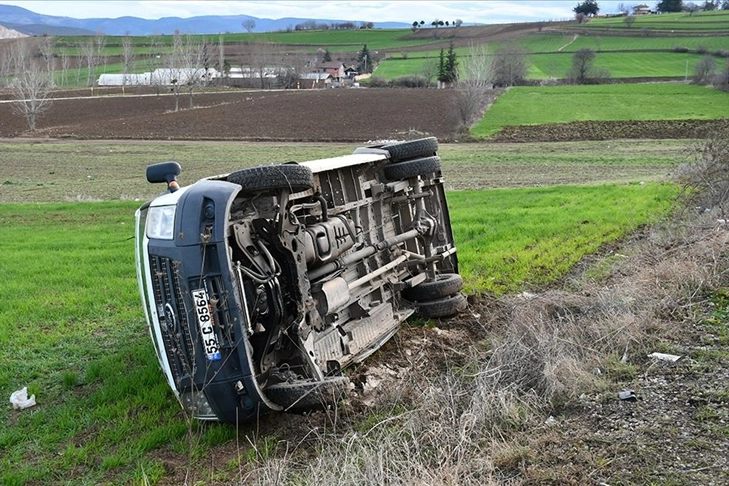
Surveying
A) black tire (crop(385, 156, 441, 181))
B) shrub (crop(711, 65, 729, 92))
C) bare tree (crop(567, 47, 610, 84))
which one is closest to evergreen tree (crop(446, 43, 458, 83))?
bare tree (crop(567, 47, 610, 84))

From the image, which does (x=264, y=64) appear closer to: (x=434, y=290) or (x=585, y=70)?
(x=585, y=70)

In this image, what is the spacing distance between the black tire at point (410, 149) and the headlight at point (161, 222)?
3.50 m

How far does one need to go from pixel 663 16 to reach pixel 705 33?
25545 millimetres

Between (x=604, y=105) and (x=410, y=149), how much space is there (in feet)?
166

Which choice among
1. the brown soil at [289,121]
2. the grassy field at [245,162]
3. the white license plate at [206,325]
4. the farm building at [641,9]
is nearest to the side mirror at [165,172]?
the white license plate at [206,325]

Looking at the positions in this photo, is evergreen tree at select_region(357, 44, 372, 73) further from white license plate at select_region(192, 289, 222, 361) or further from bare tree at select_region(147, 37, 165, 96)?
white license plate at select_region(192, 289, 222, 361)

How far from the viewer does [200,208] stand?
15.0 feet

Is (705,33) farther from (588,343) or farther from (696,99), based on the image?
(588,343)

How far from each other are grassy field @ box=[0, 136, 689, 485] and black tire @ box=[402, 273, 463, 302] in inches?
39.9

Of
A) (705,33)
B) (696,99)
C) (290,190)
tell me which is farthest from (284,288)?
(705,33)

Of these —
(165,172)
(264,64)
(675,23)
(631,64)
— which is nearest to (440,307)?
(165,172)

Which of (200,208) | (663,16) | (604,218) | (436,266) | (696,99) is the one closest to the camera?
(200,208)

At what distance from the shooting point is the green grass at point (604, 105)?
47719 millimetres

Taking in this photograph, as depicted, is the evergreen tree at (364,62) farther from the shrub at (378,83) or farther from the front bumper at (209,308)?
the front bumper at (209,308)
